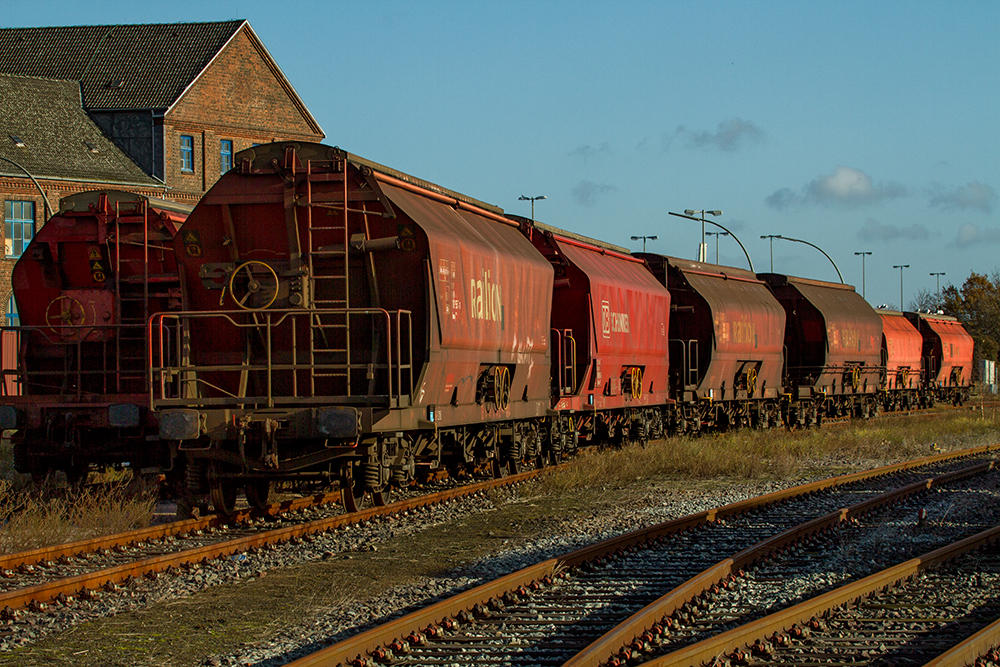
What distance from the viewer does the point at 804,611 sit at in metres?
7.37

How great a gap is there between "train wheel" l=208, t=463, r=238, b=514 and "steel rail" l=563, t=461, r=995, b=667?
5.51 m

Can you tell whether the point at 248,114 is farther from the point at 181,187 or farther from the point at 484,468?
the point at 484,468

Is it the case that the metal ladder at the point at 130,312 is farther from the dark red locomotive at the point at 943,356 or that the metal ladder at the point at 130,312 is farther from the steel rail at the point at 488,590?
the dark red locomotive at the point at 943,356

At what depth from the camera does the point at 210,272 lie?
38.7ft

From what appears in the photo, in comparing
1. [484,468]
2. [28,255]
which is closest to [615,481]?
[484,468]

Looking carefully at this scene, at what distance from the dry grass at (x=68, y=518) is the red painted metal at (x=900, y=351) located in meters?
29.1

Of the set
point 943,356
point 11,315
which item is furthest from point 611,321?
point 943,356

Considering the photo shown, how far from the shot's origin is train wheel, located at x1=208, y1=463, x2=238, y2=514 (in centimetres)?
1177

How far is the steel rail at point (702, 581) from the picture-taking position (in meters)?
6.36

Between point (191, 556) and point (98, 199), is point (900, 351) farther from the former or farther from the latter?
point (191, 556)

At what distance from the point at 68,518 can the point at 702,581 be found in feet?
23.4

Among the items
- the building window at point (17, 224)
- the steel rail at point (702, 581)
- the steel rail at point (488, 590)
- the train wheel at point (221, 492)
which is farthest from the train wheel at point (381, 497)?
the building window at point (17, 224)

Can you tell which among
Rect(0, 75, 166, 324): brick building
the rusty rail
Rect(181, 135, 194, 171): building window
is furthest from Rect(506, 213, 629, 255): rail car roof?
Rect(181, 135, 194, 171): building window

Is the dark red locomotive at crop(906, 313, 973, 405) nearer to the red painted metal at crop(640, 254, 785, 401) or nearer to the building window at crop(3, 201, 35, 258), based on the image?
the red painted metal at crop(640, 254, 785, 401)
